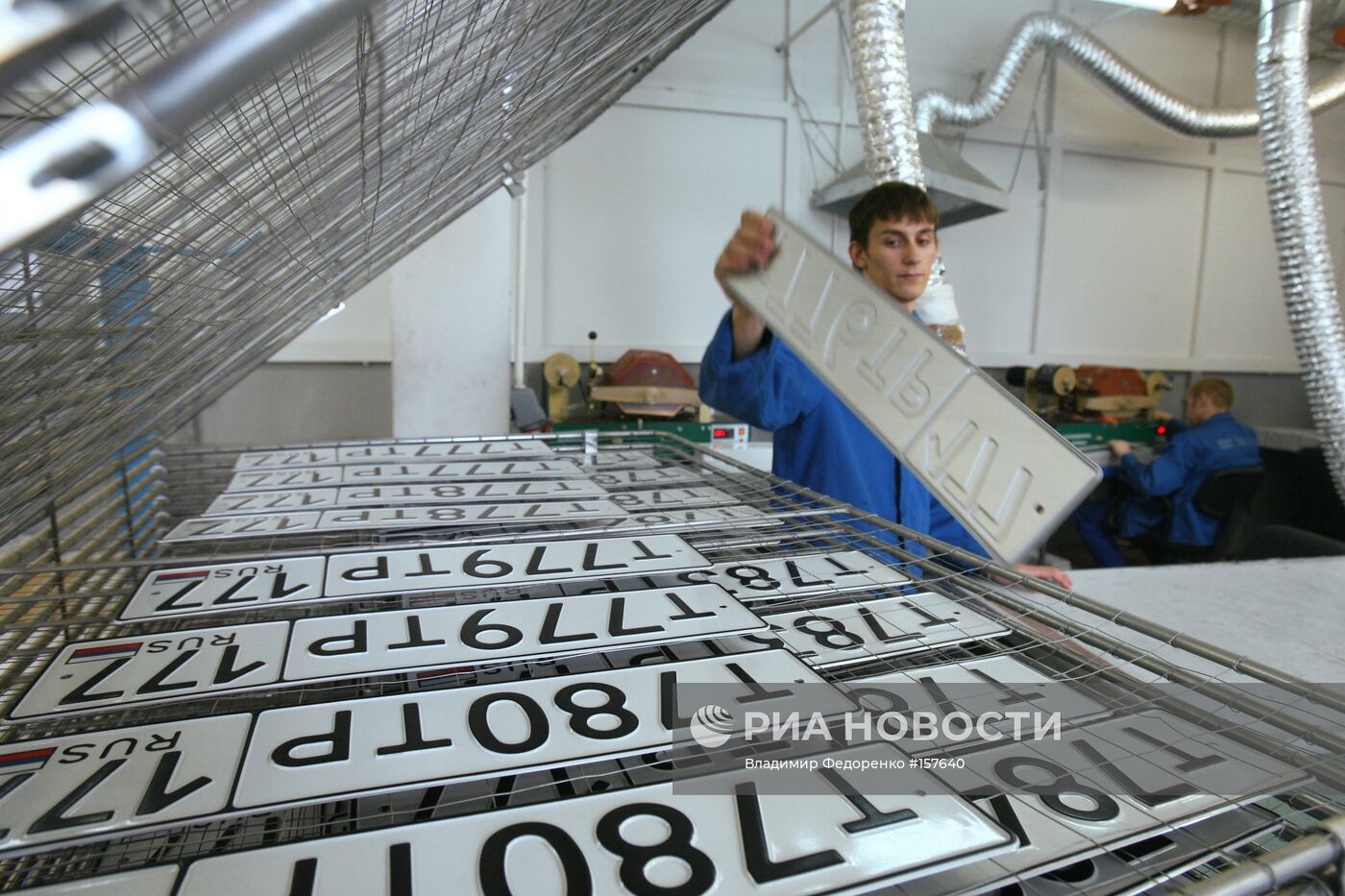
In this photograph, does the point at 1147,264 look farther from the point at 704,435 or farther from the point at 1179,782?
the point at 1179,782

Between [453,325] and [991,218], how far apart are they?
10.9 ft

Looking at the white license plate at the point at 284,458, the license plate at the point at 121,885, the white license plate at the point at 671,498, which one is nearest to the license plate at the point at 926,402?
the white license plate at the point at 671,498

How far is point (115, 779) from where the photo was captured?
1.46 feet

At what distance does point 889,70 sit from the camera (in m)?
2.49

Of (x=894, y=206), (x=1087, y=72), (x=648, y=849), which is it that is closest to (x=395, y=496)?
(x=648, y=849)

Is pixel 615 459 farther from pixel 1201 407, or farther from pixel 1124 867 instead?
pixel 1201 407

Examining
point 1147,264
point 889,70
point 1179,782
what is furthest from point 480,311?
point 1147,264

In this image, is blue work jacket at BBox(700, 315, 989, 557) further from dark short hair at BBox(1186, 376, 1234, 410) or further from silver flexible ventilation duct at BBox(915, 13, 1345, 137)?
dark short hair at BBox(1186, 376, 1234, 410)

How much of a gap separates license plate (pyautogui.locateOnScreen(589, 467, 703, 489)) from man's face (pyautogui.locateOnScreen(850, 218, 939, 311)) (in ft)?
1.64

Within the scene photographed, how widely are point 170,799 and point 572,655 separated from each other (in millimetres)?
287

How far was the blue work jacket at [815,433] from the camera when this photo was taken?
4.21 ft

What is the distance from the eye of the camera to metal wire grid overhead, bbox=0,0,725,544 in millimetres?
362

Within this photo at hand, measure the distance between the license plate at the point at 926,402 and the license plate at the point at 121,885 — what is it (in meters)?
0.60

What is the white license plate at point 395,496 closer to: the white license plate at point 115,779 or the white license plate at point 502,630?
the white license plate at point 502,630
